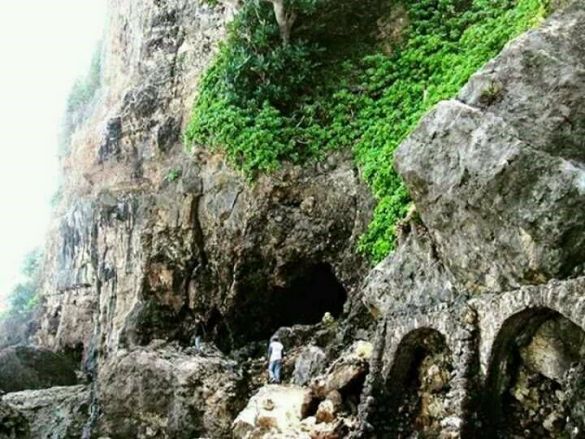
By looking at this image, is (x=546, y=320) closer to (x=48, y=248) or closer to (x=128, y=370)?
(x=128, y=370)

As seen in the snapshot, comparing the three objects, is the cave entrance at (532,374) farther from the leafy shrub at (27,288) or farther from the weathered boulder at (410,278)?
the leafy shrub at (27,288)

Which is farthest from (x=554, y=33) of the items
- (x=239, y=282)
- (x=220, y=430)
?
(x=239, y=282)

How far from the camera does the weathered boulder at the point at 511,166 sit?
29.7 feet

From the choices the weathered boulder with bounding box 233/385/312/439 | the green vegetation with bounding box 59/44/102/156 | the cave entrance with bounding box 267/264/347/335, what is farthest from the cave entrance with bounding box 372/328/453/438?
the green vegetation with bounding box 59/44/102/156

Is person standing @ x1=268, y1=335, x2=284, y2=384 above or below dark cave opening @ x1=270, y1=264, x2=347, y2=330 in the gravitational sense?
below

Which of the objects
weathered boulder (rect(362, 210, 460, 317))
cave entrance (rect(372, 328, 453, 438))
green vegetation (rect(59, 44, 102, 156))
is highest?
green vegetation (rect(59, 44, 102, 156))

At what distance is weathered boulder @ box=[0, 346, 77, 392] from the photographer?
72.4 feet

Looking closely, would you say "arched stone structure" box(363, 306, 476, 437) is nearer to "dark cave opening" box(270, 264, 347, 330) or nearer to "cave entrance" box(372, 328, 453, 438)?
"cave entrance" box(372, 328, 453, 438)

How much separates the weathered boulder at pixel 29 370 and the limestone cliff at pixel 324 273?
1.17 metres

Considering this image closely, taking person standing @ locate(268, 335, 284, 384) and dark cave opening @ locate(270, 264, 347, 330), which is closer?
person standing @ locate(268, 335, 284, 384)

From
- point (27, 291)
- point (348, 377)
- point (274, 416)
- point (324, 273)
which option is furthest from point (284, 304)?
point (27, 291)

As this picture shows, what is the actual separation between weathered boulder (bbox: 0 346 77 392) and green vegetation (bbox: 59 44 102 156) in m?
15.6

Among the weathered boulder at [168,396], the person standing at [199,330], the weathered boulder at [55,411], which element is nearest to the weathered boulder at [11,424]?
the weathered boulder at [168,396]

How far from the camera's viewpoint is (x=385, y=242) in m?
14.4
